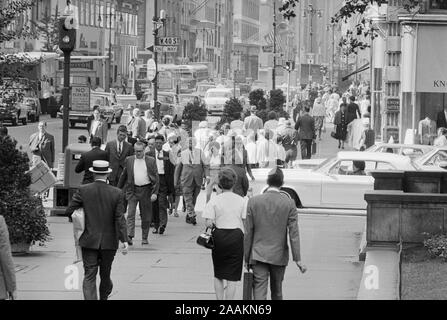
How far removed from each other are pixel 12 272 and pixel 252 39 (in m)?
180

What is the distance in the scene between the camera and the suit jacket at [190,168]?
24422 mm

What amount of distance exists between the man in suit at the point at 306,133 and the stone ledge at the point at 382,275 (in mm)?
20372

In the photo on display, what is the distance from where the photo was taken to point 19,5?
19516 millimetres

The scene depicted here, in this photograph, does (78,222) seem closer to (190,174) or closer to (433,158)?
(190,174)

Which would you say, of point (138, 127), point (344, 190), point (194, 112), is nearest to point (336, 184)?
point (344, 190)

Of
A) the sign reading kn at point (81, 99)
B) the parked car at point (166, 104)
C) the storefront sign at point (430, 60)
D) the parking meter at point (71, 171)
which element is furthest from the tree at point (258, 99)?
the parking meter at point (71, 171)

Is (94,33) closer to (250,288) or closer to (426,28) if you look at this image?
(426,28)

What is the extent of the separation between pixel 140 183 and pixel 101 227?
6790mm

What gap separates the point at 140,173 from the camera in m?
20.5

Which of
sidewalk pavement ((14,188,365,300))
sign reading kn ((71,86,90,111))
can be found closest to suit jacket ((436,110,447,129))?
sign reading kn ((71,86,90,111))

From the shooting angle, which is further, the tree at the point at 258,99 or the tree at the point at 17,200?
the tree at the point at 258,99

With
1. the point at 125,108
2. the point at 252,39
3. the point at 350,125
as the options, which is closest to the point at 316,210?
the point at 350,125

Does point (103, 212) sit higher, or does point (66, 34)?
point (66, 34)

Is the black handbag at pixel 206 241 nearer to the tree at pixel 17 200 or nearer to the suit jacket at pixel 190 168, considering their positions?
the tree at pixel 17 200
